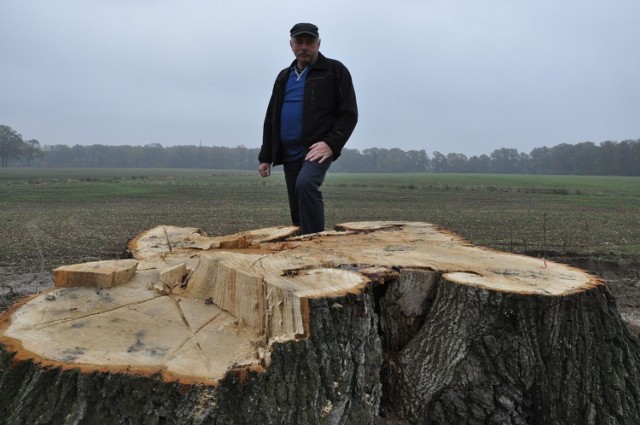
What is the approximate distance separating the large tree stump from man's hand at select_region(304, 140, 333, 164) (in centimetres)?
110

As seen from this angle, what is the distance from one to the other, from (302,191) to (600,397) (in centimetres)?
224

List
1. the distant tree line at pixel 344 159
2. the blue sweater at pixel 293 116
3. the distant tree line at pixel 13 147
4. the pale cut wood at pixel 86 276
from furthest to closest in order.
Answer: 1. the distant tree line at pixel 344 159
2. the distant tree line at pixel 13 147
3. the blue sweater at pixel 293 116
4. the pale cut wood at pixel 86 276

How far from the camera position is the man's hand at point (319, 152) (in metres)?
3.77

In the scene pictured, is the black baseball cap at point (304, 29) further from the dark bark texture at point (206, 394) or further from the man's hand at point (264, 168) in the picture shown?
the dark bark texture at point (206, 394)

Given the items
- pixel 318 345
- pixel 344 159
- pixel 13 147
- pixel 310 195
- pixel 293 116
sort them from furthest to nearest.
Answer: pixel 344 159
pixel 13 147
pixel 293 116
pixel 310 195
pixel 318 345

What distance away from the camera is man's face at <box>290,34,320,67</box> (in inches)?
154

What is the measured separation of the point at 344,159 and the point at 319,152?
10313cm

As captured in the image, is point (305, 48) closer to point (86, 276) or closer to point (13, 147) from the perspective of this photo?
point (86, 276)

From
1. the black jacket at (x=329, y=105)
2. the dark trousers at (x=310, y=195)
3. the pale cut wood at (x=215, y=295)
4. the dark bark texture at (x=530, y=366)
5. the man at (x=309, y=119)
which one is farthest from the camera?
the black jacket at (x=329, y=105)

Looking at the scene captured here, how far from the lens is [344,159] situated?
348 feet

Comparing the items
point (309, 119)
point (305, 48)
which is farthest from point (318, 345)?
point (305, 48)

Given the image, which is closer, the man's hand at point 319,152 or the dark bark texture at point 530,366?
the dark bark texture at point 530,366

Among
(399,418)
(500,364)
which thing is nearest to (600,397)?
(500,364)

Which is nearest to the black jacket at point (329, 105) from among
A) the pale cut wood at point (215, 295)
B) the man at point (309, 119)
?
the man at point (309, 119)
